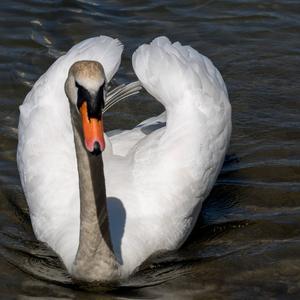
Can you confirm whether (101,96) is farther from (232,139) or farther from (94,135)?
(232,139)

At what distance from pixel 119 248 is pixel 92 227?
38 centimetres

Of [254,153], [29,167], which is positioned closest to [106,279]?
[29,167]

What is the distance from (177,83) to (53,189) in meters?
1.20

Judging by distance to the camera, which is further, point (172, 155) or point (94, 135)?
point (172, 155)

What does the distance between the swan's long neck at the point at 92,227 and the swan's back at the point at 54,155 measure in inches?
7.6

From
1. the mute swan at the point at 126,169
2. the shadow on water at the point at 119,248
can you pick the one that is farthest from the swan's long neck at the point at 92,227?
the shadow on water at the point at 119,248

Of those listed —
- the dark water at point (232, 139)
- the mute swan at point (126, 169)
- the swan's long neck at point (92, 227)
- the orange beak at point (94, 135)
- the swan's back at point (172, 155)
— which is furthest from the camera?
the swan's back at point (172, 155)

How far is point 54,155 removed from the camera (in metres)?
7.55

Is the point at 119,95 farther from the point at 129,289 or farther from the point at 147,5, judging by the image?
the point at 147,5

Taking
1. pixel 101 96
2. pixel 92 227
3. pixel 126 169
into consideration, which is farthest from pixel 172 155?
pixel 101 96

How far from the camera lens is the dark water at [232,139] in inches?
276

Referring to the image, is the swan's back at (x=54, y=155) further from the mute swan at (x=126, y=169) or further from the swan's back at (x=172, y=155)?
the swan's back at (x=172, y=155)

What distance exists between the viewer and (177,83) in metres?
7.54

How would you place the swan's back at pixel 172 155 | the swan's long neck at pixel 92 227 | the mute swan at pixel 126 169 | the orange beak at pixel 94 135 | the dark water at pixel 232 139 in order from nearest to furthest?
the orange beak at pixel 94 135 → the swan's long neck at pixel 92 227 → the mute swan at pixel 126 169 → the dark water at pixel 232 139 → the swan's back at pixel 172 155
